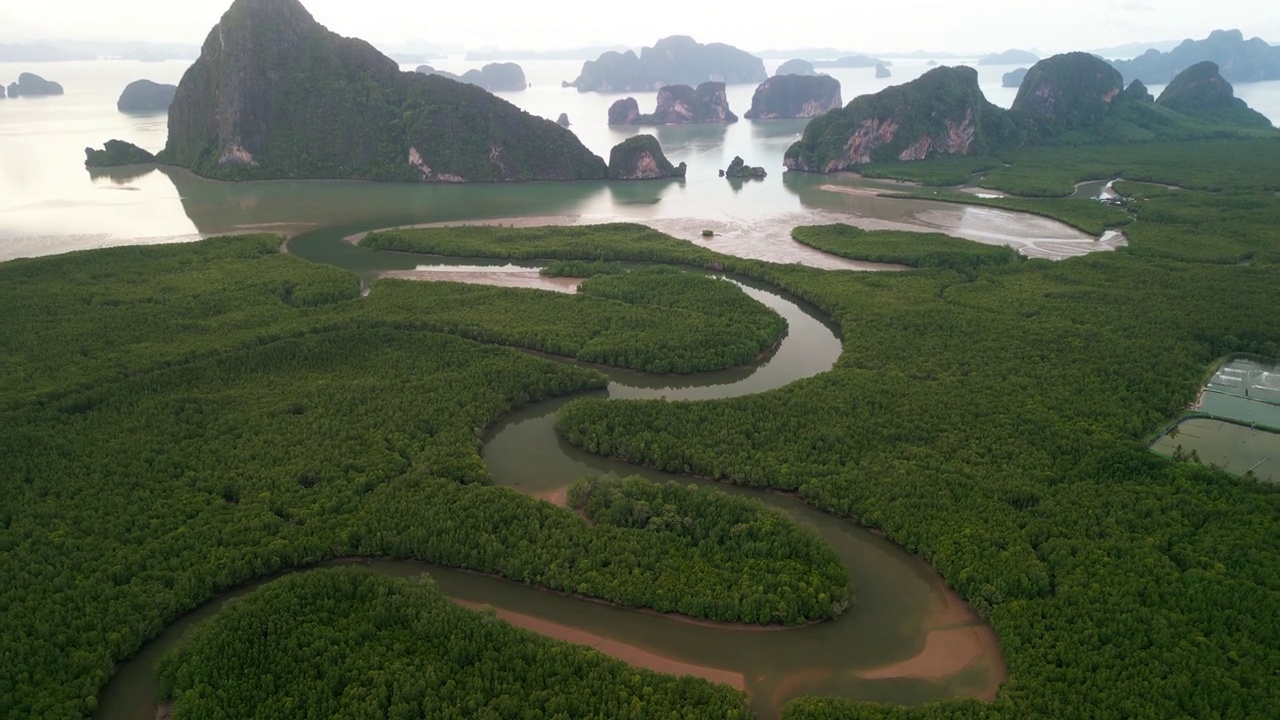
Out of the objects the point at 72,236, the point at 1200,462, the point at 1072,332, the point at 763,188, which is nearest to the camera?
the point at 1200,462

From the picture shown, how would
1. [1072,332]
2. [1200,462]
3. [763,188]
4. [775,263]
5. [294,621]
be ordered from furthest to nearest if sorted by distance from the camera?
[763,188], [775,263], [1072,332], [1200,462], [294,621]

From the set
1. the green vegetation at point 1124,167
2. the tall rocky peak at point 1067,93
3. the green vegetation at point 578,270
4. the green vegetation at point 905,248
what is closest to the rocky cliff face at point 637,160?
the green vegetation at point 1124,167

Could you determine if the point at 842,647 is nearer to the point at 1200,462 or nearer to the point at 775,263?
the point at 1200,462

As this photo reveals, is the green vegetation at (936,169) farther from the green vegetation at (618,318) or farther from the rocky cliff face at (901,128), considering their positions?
the green vegetation at (618,318)

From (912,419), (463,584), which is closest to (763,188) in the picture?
(912,419)

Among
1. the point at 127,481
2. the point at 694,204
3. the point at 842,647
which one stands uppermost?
the point at 694,204

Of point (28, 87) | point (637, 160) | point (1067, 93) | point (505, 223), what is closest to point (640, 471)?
point (505, 223)

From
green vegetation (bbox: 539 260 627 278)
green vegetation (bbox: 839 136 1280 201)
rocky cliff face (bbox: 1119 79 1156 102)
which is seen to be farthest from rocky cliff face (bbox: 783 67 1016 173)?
green vegetation (bbox: 539 260 627 278)
